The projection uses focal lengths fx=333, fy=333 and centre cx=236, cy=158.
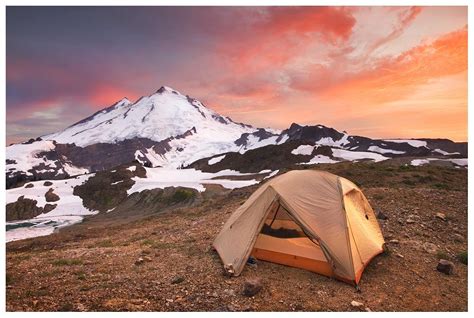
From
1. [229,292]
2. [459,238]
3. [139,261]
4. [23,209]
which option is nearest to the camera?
[229,292]

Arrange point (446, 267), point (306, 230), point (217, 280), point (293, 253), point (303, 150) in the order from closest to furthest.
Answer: point (217, 280), point (306, 230), point (446, 267), point (293, 253), point (303, 150)

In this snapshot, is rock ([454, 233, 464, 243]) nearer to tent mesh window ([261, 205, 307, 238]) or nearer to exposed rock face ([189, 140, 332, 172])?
tent mesh window ([261, 205, 307, 238])

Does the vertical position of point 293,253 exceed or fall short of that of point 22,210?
it exceeds it

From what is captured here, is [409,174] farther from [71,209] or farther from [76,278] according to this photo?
[71,209]

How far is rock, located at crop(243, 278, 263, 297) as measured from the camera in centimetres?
733

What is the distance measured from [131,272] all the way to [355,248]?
609 cm

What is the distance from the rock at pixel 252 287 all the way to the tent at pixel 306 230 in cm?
92

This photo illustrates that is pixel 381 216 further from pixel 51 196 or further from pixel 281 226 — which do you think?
pixel 51 196

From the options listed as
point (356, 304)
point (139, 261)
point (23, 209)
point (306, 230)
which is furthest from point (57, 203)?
point (356, 304)

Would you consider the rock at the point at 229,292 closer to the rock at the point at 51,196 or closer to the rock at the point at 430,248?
the rock at the point at 430,248

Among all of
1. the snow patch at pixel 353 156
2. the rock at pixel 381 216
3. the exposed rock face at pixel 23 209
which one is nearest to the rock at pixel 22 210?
the exposed rock face at pixel 23 209

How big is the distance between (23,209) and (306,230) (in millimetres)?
71412

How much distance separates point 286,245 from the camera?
9.20 m
